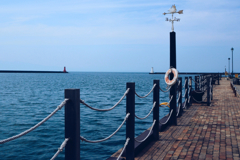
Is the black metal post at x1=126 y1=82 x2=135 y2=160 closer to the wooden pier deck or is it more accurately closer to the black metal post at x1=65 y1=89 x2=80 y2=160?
the wooden pier deck

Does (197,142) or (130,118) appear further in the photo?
(197,142)

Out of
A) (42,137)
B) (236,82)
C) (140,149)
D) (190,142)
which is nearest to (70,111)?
(140,149)

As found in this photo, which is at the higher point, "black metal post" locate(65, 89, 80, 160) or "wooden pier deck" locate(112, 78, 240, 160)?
"black metal post" locate(65, 89, 80, 160)

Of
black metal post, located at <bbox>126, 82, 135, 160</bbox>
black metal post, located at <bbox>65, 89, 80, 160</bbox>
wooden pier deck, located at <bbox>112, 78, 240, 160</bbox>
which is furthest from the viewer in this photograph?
wooden pier deck, located at <bbox>112, 78, 240, 160</bbox>

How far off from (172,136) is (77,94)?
14.4 feet

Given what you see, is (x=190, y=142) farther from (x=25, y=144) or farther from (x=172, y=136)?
(x=25, y=144)

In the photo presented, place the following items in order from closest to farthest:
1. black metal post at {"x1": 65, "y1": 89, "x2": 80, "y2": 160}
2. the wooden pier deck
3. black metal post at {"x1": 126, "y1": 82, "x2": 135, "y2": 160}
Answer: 1. black metal post at {"x1": 65, "y1": 89, "x2": 80, "y2": 160}
2. black metal post at {"x1": 126, "y1": 82, "x2": 135, "y2": 160}
3. the wooden pier deck

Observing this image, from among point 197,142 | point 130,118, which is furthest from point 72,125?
point 197,142

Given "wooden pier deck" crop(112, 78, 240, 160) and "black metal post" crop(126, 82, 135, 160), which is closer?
"black metal post" crop(126, 82, 135, 160)

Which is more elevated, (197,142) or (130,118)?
(130,118)

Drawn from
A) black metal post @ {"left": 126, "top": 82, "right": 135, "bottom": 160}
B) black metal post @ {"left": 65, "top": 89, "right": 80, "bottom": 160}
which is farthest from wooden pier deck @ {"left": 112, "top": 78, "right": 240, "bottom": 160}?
black metal post @ {"left": 65, "top": 89, "right": 80, "bottom": 160}

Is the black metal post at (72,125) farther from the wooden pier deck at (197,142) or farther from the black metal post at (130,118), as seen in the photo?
the wooden pier deck at (197,142)

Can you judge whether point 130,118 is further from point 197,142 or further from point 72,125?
point 197,142

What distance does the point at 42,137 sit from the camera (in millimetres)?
10898
